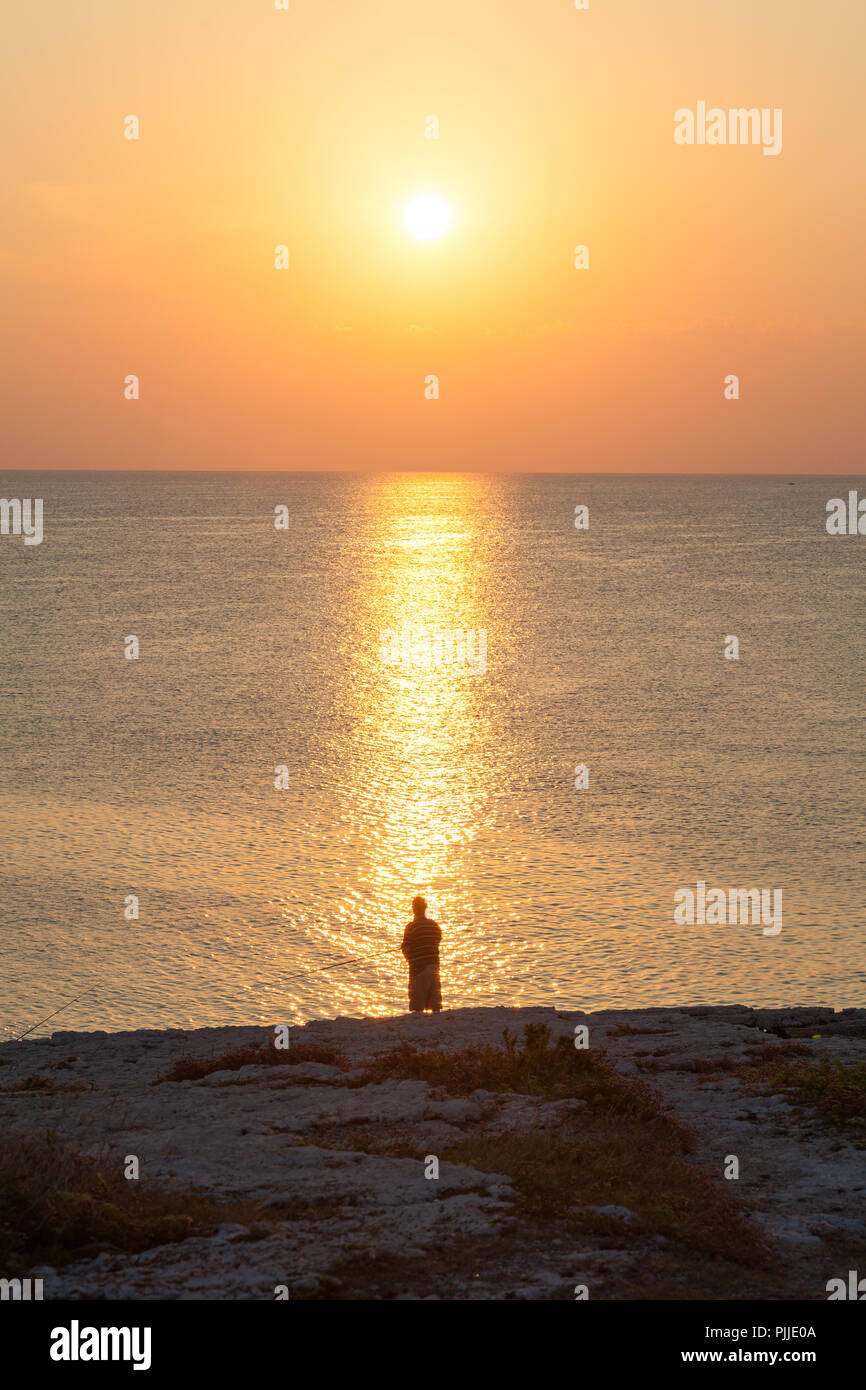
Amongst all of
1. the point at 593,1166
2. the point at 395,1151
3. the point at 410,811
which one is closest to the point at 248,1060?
the point at 395,1151

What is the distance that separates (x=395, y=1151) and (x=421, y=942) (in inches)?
275

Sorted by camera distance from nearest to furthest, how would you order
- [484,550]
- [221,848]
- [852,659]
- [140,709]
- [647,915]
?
[647,915] < [221,848] < [140,709] < [852,659] < [484,550]

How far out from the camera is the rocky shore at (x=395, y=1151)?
8242 mm

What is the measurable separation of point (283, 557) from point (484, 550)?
31151 mm

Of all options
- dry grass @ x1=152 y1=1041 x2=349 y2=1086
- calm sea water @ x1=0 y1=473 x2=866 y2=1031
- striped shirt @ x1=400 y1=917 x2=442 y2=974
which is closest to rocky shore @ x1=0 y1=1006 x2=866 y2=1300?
dry grass @ x1=152 y1=1041 x2=349 y2=1086

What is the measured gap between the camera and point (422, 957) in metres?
17.8

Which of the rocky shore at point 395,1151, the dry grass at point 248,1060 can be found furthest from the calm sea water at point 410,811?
the dry grass at point 248,1060

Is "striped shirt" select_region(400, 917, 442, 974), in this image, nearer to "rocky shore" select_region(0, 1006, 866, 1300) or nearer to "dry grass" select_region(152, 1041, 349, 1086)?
"rocky shore" select_region(0, 1006, 866, 1300)

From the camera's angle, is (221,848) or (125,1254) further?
(221,848)

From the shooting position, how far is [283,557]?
136m

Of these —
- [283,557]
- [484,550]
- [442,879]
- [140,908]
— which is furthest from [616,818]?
[484,550]

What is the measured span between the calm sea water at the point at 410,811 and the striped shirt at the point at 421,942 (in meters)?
6.09

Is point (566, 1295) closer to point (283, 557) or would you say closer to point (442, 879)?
point (442, 879)

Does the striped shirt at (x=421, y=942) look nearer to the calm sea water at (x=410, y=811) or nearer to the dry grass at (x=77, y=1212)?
the calm sea water at (x=410, y=811)
